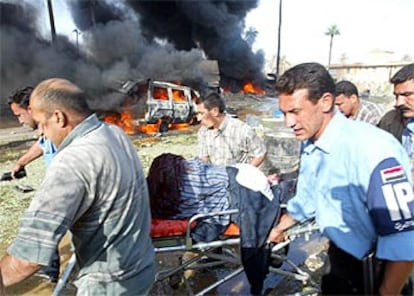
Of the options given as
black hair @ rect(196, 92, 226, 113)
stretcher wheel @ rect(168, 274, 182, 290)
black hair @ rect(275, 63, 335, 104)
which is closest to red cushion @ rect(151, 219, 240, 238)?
stretcher wheel @ rect(168, 274, 182, 290)

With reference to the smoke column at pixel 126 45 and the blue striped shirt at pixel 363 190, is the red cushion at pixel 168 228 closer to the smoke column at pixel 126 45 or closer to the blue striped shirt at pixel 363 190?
the blue striped shirt at pixel 363 190

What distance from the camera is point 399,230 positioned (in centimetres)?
129

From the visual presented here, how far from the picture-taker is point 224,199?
2615mm

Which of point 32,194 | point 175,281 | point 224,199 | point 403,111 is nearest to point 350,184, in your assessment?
point 224,199

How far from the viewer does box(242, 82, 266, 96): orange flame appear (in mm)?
25725

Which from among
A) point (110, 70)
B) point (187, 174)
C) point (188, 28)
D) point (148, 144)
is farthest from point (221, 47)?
point (187, 174)

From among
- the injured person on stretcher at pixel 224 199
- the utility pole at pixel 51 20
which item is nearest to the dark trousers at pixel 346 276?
the injured person on stretcher at pixel 224 199

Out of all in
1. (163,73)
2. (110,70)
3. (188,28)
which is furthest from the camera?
(188,28)

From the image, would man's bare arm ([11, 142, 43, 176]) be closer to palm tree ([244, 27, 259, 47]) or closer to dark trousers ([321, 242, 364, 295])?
dark trousers ([321, 242, 364, 295])

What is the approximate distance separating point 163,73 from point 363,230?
61.3ft

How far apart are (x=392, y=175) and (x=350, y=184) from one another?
6.2 inches

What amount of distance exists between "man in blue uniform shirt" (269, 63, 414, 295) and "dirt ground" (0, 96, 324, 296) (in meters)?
1.59

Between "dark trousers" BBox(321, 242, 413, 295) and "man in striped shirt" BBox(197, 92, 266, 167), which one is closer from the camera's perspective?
"dark trousers" BBox(321, 242, 413, 295)

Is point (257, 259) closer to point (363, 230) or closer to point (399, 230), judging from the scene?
point (363, 230)
